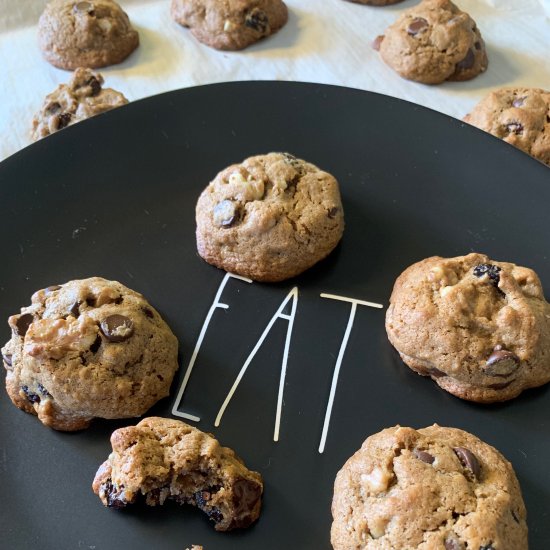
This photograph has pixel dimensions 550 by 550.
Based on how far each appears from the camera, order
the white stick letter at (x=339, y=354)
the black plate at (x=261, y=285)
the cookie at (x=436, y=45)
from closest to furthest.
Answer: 1. the black plate at (x=261, y=285)
2. the white stick letter at (x=339, y=354)
3. the cookie at (x=436, y=45)

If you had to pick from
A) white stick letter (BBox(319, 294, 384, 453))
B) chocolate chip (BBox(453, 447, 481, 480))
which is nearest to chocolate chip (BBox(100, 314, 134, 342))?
white stick letter (BBox(319, 294, 384, 453))

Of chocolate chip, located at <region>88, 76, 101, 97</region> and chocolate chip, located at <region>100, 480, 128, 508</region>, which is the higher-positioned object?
chocolate chip, located at <region>88, 76, 101, 97</region>

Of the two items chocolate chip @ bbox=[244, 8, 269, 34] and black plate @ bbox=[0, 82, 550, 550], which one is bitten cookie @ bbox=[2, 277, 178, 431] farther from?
chocolate chip @ bbox=[244, 8, 269, 34]

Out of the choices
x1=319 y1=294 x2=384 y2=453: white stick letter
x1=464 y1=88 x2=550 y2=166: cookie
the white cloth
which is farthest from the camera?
the white cloth

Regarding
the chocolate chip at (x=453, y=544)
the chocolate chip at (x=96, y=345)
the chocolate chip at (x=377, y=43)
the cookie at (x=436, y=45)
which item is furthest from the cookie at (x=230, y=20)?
the chocolate chip at (x=453, y=544)

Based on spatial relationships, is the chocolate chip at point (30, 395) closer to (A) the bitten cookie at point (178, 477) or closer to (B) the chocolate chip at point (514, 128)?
(A) the bitten cookie at point (178, 477)

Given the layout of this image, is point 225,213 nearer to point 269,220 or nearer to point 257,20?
point 269,220

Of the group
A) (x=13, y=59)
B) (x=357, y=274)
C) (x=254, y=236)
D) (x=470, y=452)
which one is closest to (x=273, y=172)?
(x=254, y=236)
